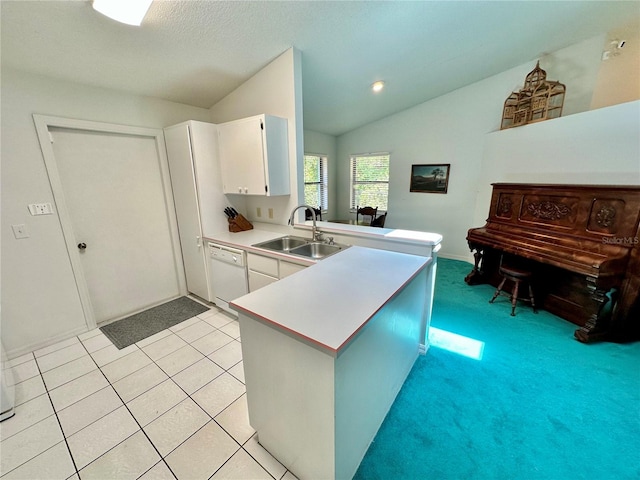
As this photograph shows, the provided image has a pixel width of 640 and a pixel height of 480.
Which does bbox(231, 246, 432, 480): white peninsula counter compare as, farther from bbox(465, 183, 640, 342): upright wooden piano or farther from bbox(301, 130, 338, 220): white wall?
bbox(301, 130, 338, 220): white wall

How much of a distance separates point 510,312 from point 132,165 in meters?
4.62

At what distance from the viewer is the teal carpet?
4.37 feet

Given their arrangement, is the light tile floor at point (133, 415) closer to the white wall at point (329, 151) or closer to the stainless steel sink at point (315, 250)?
the stainless steel sink at point (315, 250)

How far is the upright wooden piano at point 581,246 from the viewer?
2086 mm

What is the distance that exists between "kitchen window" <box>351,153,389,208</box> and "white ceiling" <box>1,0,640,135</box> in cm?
197

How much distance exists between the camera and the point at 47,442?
1495 millimetres

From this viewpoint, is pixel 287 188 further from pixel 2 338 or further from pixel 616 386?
pixel 616 386

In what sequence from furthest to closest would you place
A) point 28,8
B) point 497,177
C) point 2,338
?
1. point 497,177
2. point 2,338
3. point 28,8

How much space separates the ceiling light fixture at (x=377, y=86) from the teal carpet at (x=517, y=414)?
10.6 feet

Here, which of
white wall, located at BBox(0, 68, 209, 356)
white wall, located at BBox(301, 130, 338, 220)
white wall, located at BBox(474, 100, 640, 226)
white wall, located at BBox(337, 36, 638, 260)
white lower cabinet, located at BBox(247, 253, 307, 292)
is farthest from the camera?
white wall, located at BBox(301, 130, 338, 220)

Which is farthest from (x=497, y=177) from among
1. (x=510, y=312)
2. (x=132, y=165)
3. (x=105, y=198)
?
(x=105, y=198)

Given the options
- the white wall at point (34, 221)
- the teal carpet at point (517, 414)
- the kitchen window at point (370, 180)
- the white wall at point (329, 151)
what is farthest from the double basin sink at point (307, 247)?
the kitchen window at point (370, 180)

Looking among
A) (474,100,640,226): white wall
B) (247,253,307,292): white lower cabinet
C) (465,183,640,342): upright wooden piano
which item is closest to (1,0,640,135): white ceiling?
(474,100,640,226): white wall

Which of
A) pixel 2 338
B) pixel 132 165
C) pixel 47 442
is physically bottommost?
pixel 47 442
